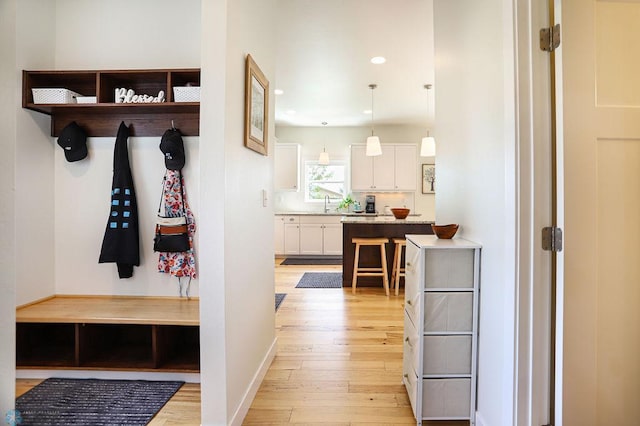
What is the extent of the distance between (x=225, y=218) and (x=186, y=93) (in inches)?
47.4

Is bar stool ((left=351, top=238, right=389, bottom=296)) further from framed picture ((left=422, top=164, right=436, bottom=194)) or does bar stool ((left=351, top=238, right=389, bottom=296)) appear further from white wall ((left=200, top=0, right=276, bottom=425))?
framed picture ((left=422, top=164, right=436, bottom=194))

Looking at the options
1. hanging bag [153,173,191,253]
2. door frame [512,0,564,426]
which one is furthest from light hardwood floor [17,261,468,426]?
hanging bag [153,173,191,253]

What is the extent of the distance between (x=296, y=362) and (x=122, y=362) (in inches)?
46.1

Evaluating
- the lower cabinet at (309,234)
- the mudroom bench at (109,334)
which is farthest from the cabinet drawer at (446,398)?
the lower cabinet at (309,234)

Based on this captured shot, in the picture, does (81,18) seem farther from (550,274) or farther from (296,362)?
(550,274)

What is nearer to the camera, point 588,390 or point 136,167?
point 588,390

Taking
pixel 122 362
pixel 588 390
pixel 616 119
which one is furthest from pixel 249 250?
pixel 616 119

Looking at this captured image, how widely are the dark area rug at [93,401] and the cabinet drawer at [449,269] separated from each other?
5.60 ft

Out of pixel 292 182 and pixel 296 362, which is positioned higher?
pixel 292 182

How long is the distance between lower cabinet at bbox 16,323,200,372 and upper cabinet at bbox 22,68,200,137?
1.42m

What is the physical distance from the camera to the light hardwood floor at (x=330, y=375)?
1796mm

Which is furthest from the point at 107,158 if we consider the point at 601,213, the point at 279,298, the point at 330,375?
the point at 601,213

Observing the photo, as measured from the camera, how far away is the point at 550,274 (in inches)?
49.6

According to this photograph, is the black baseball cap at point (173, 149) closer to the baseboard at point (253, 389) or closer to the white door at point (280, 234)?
the baseboard at point (253, 389)
